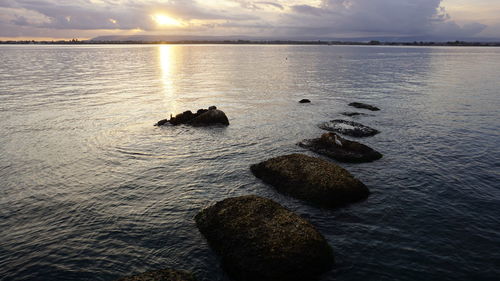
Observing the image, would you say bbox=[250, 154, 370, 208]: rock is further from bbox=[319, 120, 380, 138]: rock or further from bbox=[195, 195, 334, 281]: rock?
bbox=[319, 120, 380, 138]: rock

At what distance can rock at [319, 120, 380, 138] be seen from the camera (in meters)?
27.2

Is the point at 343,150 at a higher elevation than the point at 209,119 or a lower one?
lower

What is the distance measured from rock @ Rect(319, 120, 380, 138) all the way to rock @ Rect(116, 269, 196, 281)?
20518 mm

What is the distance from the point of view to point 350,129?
27.9 metres

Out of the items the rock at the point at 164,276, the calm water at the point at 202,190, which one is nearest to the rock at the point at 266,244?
the calm water at the point at 202,190

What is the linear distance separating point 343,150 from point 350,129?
21.1 ft

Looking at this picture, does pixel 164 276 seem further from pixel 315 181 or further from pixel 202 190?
pixel 315 181

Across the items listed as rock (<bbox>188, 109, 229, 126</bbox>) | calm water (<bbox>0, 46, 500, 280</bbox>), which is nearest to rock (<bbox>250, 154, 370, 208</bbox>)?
calm water (<bbox>0, 46, 500, 280</bbox>)

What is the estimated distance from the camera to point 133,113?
36125mm

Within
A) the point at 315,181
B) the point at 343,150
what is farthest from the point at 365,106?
the point at 315,181

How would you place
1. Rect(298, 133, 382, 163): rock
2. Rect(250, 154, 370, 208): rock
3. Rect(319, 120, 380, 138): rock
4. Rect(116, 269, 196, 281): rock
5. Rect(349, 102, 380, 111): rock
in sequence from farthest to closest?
Rect(349, 102, 380, 111): rock < Rect(319, 120, 380, 138): rock < Rect(298, 133, 382, 163): rock < Rect(250, 154, 370, 208): rock < Rect(116, 269, 196, 281): rock

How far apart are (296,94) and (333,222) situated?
1503 inches

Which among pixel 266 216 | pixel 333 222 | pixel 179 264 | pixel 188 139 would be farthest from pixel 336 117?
pixel 179 264

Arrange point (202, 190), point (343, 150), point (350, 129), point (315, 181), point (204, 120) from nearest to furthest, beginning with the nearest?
1. point (315, 181)
2. point (202, 190)
3. point (343, 150)
4. point (350, 129)
5. point (204, 120)
